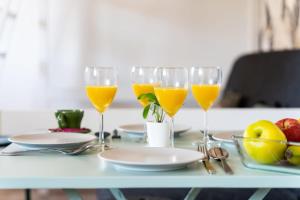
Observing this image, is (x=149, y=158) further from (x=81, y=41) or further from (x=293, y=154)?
(x=81, y=41)

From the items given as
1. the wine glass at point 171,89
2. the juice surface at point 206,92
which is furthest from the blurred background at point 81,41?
the wine glass at point 171,89

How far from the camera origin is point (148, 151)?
1003 millimetres

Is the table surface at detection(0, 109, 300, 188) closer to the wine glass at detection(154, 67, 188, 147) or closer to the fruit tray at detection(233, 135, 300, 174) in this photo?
the fruit tray at detection(233, 135, 300, 174)

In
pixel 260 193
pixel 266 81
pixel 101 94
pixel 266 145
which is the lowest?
pixel 260 193

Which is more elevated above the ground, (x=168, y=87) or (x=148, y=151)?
(x=168, y=87)

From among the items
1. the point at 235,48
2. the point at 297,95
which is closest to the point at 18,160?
the point at 297,95

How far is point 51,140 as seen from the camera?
3.93 ft

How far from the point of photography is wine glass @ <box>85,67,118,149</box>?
124 centimetres

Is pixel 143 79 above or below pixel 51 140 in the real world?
above

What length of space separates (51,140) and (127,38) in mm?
3121

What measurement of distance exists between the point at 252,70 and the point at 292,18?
48 centimetres

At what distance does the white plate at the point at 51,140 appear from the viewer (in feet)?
3.64

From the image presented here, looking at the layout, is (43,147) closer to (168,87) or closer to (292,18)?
(168,87)

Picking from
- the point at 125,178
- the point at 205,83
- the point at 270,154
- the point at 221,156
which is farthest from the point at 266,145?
the point at 205,83
